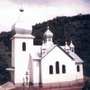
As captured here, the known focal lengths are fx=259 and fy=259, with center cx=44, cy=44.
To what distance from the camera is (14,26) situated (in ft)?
131

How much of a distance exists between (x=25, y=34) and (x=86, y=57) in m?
43.1

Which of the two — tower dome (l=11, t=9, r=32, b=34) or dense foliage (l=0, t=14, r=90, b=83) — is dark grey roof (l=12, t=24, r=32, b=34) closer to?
tower dome (l=11, t=9, r=32, b=34)

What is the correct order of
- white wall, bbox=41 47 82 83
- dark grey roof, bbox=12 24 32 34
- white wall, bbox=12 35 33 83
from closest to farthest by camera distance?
white wall, bbox=41 47 82 83
white wall, bbox=12 35 33 83
dark grey roof, bbox=12 24 32 34

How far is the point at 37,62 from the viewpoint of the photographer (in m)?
39.1

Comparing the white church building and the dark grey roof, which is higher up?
the dark grey roof

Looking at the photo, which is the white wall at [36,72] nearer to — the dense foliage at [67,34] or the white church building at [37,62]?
the white church building at [37,62]

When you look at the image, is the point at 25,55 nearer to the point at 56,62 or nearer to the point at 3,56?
the point at 56,62

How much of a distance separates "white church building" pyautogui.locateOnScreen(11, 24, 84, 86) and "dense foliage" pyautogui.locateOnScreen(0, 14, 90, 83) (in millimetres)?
31126

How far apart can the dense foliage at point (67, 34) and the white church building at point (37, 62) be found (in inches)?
A: 1225

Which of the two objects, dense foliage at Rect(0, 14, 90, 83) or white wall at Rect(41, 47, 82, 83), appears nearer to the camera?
white wall at Rect(41, 47, 82, 83)

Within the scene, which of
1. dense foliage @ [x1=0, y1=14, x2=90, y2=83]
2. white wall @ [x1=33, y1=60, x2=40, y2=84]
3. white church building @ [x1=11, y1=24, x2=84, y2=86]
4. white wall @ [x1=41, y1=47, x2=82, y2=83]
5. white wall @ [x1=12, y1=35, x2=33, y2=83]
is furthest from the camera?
dense foliage @ [x1=0, y1=14, x2=90, y2=83]

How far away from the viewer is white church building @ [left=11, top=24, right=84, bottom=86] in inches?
1535

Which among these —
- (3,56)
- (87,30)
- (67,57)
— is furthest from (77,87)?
(87,30)

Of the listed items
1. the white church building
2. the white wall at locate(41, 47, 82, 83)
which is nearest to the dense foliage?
the white wall at locate(41, 47, 82, 83)
